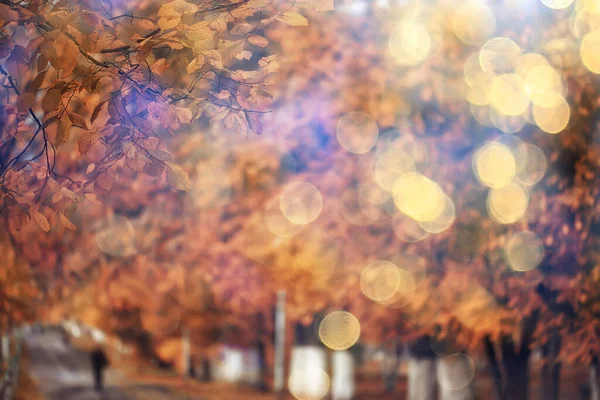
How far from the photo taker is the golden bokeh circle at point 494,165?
1208 cm

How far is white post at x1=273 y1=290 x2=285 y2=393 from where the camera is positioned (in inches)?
719

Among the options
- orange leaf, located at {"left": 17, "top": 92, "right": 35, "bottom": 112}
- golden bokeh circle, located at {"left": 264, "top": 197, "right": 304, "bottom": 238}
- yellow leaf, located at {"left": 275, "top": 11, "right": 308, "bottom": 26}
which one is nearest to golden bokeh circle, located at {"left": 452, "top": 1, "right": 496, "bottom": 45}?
golden bokeh circle, located at {"left": 264, "top": 197, "right": 304, "bottom": 238}

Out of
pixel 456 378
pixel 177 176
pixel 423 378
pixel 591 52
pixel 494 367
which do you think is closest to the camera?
pixel 177 176

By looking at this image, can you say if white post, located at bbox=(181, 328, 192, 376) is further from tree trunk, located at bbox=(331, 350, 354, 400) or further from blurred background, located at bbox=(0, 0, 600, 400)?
tree trunk, located at bbox=(331, 350, 354, 400)

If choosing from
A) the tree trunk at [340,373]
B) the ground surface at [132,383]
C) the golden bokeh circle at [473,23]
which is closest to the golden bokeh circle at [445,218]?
the golden bokeh circle at [473,23]

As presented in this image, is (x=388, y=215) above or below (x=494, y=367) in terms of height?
above

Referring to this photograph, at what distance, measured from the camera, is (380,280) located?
1451 cm

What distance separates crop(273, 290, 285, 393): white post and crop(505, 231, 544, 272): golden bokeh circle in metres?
6.97

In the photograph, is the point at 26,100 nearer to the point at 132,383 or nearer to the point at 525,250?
the point at 525,250

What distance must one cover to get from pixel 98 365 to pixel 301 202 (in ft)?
24.5

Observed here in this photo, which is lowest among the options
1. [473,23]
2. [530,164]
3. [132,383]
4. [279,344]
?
[132,383]

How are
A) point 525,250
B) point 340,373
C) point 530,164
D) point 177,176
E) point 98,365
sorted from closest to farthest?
point 177,176 → point 525,250 → point 530,164 → point 98,365 → point 340,373

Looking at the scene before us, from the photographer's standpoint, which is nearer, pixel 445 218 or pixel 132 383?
pixel 445 218

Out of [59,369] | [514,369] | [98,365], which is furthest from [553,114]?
[98,365]
